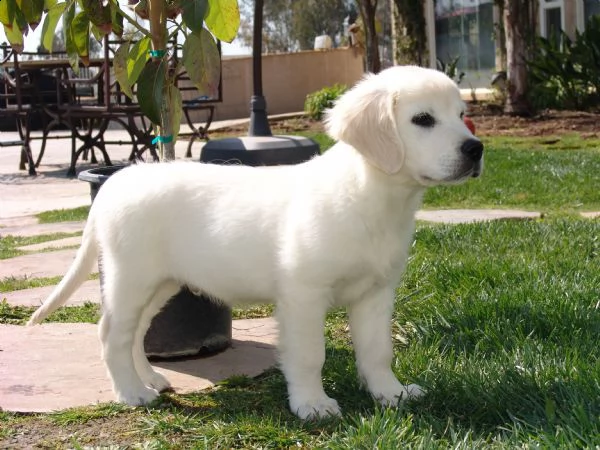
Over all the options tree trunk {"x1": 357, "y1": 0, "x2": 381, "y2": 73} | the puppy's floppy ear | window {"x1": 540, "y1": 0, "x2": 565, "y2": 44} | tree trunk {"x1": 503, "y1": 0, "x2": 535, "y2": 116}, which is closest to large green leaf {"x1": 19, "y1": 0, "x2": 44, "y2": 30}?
the puppy's floppy ear

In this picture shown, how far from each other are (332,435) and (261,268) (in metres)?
0.68

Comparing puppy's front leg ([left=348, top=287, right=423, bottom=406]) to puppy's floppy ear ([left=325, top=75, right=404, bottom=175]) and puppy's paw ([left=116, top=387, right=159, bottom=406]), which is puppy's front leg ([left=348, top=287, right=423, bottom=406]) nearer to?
puppy's floppy ear ([left=325, top=75, right=404, bottom=175])

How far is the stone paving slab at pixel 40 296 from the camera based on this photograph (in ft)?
16.7

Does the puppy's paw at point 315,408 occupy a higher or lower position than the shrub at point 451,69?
lower

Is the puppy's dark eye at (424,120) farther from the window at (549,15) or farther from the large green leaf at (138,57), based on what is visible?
the window at (549,15)

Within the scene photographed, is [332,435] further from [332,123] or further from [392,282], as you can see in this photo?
[332,123]

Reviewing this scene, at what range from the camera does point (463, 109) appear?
3.30 metres

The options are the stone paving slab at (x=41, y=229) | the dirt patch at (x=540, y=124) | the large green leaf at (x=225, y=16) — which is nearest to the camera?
the large green leaf at (x=225, y=16)

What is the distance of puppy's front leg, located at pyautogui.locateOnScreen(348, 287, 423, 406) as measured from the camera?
11.1ft

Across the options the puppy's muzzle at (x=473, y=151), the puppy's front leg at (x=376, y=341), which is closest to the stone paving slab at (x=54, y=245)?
the puppy's front leg at (x=376, y=341)

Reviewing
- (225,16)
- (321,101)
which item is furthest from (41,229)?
(321,101)

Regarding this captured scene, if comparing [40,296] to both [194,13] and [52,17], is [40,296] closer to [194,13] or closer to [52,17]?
[52,17]

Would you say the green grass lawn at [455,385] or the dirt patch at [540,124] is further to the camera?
the dirt patch at [540,124]

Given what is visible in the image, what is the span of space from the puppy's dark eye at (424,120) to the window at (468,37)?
76.2 feet
